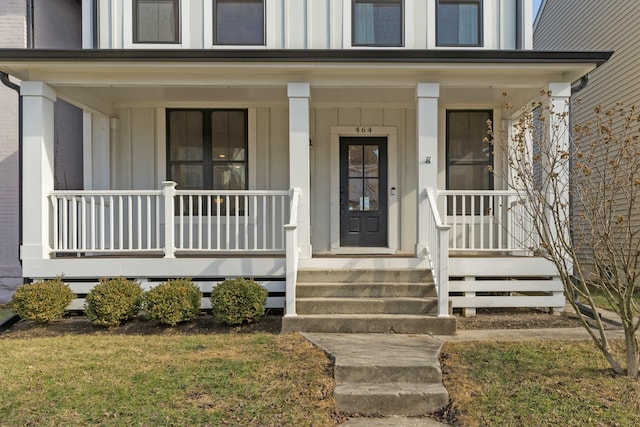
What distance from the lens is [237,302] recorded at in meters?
5.38

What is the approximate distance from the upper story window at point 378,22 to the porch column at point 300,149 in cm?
184

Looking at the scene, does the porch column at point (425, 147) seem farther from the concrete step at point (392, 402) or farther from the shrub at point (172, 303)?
the shrub at point (172, 303)

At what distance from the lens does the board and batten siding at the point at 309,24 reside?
7375mm

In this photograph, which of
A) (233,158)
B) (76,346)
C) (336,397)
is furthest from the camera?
(233,158)

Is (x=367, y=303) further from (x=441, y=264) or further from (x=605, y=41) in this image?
(x=605, y=41)

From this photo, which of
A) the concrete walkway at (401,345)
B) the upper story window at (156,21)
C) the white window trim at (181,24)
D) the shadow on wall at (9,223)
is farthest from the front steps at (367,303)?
the shadow on wall at (9,223)

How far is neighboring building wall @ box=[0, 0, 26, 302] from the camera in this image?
809cm

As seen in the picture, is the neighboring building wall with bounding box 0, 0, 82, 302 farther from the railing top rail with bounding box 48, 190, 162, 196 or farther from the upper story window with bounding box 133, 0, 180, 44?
the railing top rail with bounding box 48, 190, 162, 196

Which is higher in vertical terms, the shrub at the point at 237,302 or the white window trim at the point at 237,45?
the white window trim at the point at 237,45

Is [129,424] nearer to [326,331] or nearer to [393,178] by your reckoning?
[326,331]

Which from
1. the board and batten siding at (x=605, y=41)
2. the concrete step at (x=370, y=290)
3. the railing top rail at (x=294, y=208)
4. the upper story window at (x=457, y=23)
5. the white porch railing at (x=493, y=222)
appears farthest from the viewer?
the board and batten siding at (x=605, y=41)

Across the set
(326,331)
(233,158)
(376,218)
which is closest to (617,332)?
(326,331)

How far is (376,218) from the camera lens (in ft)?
26.2

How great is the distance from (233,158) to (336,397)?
5.01 m
